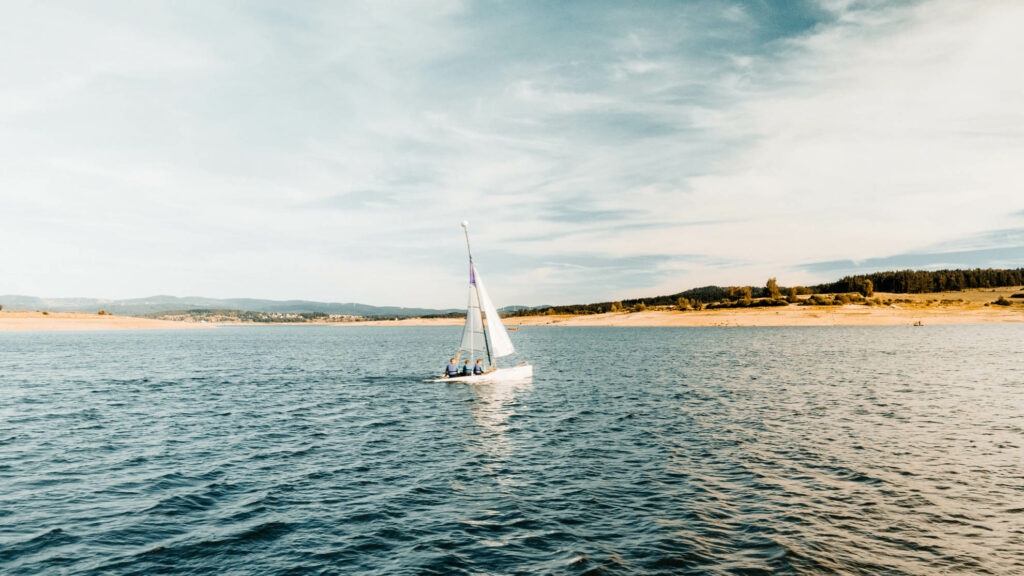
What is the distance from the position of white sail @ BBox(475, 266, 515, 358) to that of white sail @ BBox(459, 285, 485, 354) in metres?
0.63

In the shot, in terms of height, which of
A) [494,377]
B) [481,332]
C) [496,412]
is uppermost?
[481,332]

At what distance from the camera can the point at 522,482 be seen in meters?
23.2

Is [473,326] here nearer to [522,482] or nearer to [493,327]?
[493,327]

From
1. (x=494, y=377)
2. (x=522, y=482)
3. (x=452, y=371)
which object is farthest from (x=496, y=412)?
(x=522, y=482)

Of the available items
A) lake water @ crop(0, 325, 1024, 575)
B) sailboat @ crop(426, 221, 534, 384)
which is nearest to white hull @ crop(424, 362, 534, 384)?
sailboat @ crop(426, 221, 534, 384)

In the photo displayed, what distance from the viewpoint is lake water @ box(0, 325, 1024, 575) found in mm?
15992

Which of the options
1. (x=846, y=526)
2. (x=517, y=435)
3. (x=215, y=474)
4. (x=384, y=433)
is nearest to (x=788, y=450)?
(x=846, y=526)

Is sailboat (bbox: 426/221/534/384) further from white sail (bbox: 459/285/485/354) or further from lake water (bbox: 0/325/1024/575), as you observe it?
lake water (bbox: 0/325/1024/575)

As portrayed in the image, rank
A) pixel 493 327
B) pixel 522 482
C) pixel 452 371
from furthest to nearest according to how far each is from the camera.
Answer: pixel 452 371, pixel 493 327, pixel 522 482

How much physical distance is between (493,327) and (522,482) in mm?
31624

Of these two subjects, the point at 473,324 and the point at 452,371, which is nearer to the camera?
the point at 473,324

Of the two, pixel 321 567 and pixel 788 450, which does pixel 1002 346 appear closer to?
pixel 788 450

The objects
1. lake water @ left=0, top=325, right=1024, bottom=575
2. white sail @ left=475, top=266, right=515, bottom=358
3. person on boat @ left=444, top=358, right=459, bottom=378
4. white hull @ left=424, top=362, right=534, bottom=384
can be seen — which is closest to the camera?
lake water @ left=0, top=325, right=1024, bottom=575

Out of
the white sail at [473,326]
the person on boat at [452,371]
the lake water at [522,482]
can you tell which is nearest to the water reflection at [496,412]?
the lake water at [522,482]
